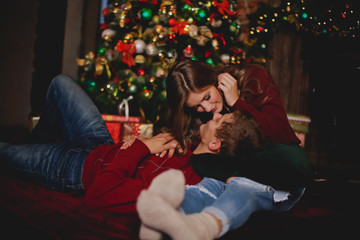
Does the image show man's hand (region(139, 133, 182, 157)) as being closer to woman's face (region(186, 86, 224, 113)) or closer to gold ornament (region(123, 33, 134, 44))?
woman's face (region(186, 86, 224, 113))

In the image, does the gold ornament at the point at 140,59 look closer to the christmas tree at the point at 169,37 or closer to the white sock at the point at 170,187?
the christmas tree at the point at 169,37

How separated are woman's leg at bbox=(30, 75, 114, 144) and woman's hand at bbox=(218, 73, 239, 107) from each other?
0.67 m

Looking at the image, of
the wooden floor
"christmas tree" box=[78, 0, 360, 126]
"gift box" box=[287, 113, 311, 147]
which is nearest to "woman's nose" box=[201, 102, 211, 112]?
the wooden floor

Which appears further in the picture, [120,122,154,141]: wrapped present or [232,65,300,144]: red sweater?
[120,122,154,141]: wrapped present

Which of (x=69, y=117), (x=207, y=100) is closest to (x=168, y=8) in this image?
(x=207, y=100)

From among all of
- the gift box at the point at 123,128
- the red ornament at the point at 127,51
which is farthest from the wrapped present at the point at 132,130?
the red ornament at the point at 127,51

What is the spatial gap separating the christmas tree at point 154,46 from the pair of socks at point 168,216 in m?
1.61

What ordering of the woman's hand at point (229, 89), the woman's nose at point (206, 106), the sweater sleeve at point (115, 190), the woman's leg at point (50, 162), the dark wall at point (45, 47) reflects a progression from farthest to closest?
the dark wall at point (45, 47), the woman's nose at point (206, 106), the woman's hand at point (229, 89), the woman's leg at point (50, 162), the sweater sleeve at point (115, 190)

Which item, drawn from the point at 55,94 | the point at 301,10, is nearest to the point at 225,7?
the point at 301,10

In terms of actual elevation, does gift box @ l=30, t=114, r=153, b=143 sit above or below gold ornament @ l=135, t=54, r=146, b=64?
below

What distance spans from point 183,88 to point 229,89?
0.26 metres

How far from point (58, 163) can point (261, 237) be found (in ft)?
2.89

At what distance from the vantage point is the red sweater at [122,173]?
84 centimetres

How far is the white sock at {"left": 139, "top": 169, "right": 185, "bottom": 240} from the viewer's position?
1.98 feet
